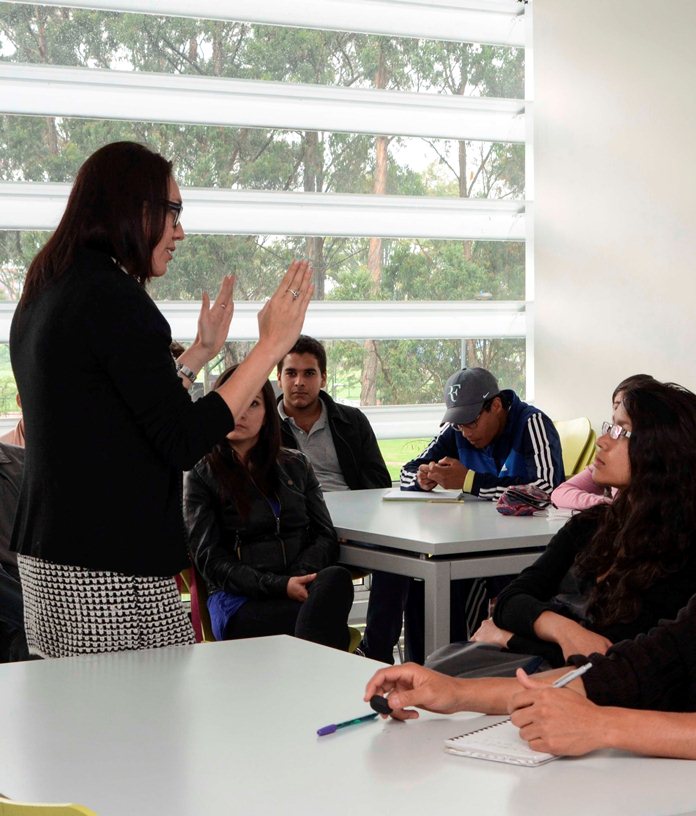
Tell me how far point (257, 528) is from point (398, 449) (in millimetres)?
2950

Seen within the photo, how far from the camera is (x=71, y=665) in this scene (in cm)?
204

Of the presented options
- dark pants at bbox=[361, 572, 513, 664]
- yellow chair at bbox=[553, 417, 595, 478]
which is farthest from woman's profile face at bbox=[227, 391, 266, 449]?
yellow chair at bbox=[553, 417, 595, 478]

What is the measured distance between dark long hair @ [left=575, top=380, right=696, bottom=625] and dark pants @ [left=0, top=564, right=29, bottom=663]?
5.58ft

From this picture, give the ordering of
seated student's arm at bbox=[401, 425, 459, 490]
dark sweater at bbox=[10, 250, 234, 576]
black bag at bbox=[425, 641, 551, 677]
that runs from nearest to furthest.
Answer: dark sweater at bbox=[10, 250, 234, 576] < black bag at bbox=[425, 641, 551, 677] < seated student's arm at bbox=[401, 425, 459, 490]

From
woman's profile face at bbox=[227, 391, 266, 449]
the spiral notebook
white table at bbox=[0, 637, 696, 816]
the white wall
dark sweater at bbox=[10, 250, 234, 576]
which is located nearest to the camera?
white table at bbox=[0, 637, 696, 816]

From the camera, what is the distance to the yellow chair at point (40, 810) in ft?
3.29

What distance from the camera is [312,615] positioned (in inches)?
122

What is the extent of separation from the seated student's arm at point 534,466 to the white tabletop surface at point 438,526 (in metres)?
0.06

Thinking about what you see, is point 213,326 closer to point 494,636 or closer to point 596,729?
point 494,636

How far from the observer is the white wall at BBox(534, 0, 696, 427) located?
18.9 feet

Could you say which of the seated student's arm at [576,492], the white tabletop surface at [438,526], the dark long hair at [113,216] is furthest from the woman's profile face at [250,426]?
the dark long hair at [113,216]

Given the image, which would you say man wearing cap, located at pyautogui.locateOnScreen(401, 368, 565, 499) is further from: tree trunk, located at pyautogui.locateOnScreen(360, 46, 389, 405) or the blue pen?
the blue pen

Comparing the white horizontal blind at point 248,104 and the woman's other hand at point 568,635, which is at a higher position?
the white horizontal blind at point 248,104

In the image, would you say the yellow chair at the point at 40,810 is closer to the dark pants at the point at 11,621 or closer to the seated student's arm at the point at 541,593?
the seated student's arm at the point at 541,593
